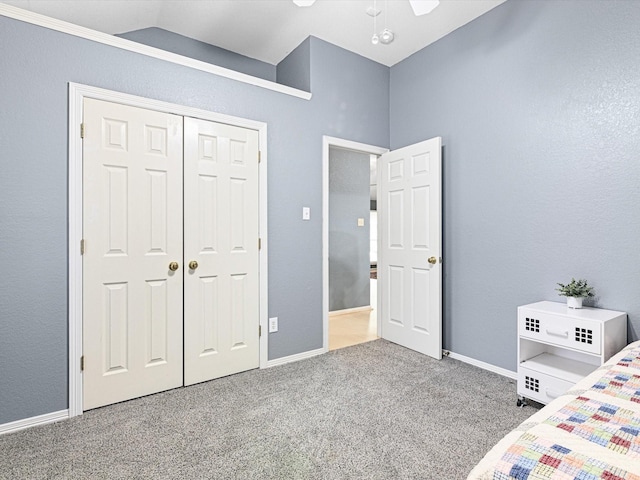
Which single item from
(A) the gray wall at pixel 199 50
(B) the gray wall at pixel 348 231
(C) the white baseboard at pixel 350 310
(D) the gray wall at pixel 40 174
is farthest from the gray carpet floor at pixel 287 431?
(A) the gray wall at pixel 199 50

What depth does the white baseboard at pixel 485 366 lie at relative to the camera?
2.61 m

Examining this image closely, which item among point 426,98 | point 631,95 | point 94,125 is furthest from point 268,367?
point 631,95

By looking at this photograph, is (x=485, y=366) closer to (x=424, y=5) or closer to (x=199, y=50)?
(x=424, y=5)

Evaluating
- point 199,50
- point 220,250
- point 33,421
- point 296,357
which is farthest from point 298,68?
point 33,421

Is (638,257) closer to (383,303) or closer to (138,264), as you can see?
(383,303)

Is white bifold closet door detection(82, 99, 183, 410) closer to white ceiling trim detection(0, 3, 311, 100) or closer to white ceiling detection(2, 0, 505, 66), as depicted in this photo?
white ceiling trim detection(0, 3, 311, 100)

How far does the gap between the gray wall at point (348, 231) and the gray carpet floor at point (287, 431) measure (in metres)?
2.28

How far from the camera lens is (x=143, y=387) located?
2.31 m

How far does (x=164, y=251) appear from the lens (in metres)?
2.38

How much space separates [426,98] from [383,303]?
2095 mm

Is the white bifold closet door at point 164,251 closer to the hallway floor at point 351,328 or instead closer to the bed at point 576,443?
the hallway floor at point 351,328

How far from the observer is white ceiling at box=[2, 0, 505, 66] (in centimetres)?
259

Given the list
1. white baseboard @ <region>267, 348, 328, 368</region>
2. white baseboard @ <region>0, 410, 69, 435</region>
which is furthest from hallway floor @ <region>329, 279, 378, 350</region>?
white baseboard @ <region>0, 410, 69, 435</region>

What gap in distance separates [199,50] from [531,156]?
3.09m
